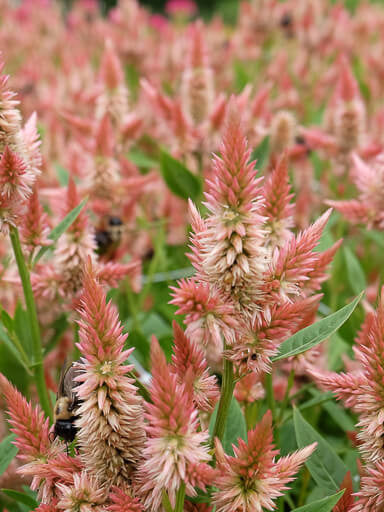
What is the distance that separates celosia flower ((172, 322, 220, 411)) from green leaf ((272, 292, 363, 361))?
0.08 metres

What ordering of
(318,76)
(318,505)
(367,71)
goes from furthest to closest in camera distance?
1. (318,76)
2. (367,71)
3. (318,505)

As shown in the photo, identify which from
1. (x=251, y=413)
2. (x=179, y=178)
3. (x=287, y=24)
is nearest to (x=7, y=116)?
(x=251, y=413)

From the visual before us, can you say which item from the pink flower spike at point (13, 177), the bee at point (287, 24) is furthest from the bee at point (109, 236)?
the bee at point (287, 24)

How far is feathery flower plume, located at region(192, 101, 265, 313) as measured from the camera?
55cm

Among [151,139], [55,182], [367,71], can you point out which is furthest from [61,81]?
[367,71]

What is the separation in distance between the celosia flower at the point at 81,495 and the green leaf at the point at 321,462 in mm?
299

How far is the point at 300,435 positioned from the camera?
0.80m

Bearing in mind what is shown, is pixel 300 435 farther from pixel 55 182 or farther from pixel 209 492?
pixel 55 182

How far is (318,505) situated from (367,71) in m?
2.59

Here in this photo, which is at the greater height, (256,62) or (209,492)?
(256,62)

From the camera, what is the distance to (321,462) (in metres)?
0.80

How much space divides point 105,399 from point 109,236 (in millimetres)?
664

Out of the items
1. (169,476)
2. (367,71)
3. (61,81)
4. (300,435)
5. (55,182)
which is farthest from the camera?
(367,71)

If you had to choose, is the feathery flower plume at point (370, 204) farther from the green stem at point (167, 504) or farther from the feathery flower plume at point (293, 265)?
the green stem at point (167, 504)
